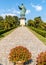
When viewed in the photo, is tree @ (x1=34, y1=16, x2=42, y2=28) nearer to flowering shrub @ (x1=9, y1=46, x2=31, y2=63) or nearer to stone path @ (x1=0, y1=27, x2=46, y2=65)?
stone path @ (x1=0, y1=27, x2=46, y2=65)

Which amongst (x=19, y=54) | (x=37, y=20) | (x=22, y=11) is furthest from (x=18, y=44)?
(x=37, y=20)

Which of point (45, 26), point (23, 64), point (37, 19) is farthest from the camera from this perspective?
point (37, 19)

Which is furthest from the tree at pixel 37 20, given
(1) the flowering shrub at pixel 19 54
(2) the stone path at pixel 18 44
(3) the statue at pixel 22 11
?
(1) the flowering shrub at pixel 19 54

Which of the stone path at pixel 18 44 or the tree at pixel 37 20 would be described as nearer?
the stone path at pixel 18 44

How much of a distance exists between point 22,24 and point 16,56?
171 feet

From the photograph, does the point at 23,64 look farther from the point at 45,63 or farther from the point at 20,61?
the point at 45,63

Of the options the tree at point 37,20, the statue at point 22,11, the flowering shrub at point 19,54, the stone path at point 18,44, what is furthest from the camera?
the tree at point 37,20

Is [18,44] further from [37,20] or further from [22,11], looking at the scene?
[37,20]

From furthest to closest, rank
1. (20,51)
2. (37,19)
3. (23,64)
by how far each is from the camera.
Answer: (37,19), (23,64), (20,51)

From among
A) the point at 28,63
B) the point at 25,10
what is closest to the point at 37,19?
the point at 25,10

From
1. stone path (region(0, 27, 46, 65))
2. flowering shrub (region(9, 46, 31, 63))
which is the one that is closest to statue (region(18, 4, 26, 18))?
stone path (region(0, 27, 46, 65))

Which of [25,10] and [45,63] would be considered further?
[25,10]

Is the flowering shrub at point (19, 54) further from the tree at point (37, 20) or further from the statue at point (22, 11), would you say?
the tree at point (37, 20)

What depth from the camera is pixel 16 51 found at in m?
9.90
